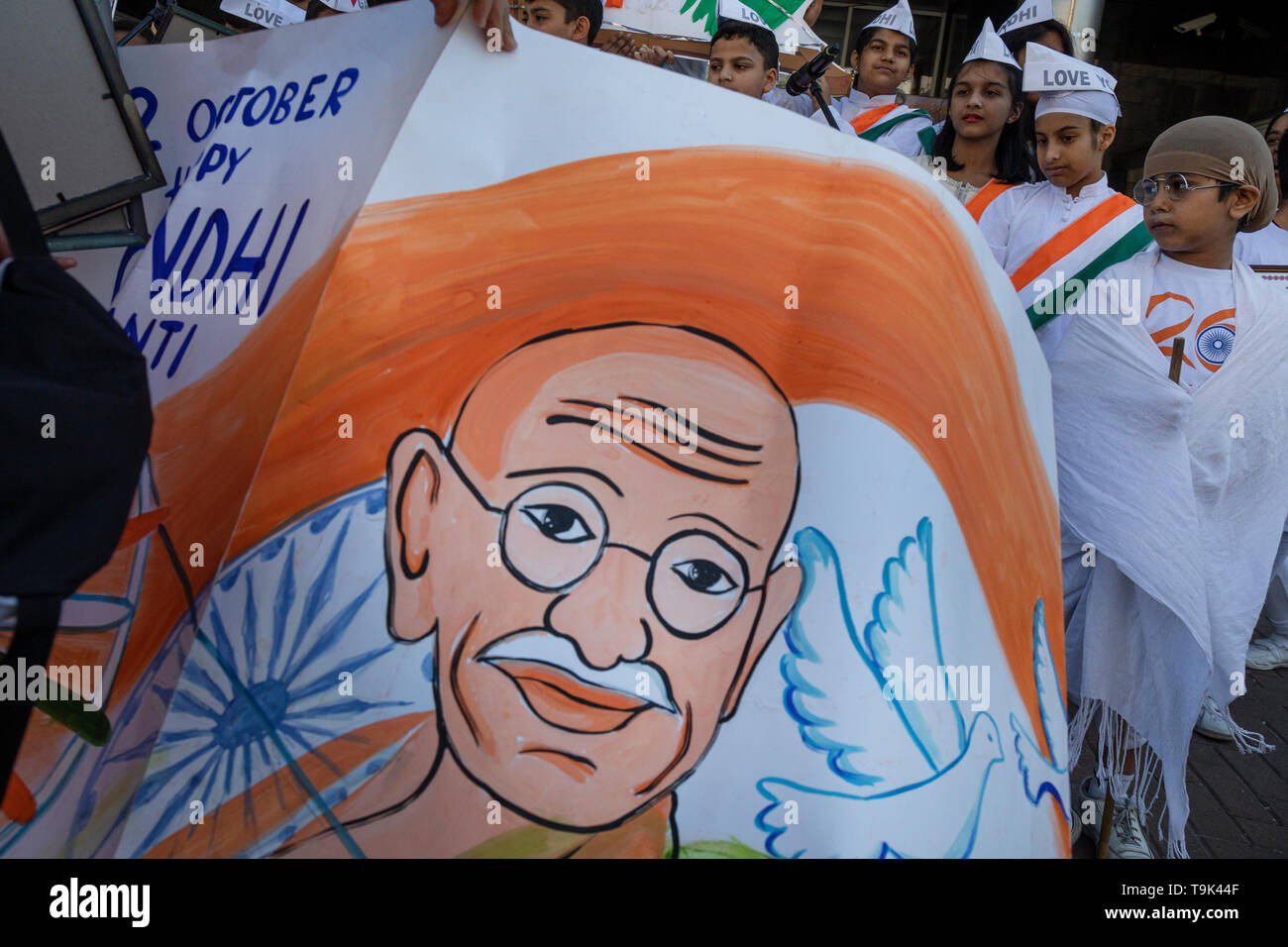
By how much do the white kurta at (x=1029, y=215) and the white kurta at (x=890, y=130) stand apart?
0.75 metres

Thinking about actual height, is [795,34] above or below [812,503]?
above

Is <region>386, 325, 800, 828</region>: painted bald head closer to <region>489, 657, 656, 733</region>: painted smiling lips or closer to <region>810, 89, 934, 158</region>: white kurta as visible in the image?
<region>489, 657, 656, 733</region>: painted smiling lips

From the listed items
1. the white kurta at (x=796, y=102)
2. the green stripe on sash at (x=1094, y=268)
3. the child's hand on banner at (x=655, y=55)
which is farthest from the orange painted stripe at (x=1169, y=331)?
the child's hand on banner at (x=655, y=55)

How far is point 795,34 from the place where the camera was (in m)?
4.87

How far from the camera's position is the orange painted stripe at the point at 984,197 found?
129 inches

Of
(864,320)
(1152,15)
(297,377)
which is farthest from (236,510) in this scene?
(1152,15)

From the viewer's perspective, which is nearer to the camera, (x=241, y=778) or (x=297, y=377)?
(x=241, y=778)

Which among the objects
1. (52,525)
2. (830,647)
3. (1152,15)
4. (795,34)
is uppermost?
(1152,15)

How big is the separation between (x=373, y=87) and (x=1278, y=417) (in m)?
2.34

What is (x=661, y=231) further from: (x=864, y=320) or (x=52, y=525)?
(x=52, y=525)

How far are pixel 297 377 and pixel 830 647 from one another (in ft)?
3.14

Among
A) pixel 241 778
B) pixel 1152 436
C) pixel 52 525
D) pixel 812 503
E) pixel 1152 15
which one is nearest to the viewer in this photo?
pixel 52 525

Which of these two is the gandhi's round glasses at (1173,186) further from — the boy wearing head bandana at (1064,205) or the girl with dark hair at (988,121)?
the girl with dark hair at (988,121)

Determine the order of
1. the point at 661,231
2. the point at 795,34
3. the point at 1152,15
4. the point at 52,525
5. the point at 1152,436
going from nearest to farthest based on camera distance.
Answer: the point at 52,525 → the point at 661,231 → the point at 1152,436 → the point at 795,34 → the point at 1152,15
